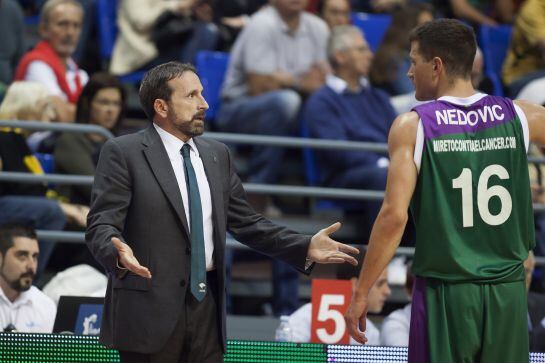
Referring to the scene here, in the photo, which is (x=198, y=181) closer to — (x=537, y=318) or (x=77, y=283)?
(x=77, y=283)

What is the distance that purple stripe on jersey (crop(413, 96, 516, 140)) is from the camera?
4.90 meters

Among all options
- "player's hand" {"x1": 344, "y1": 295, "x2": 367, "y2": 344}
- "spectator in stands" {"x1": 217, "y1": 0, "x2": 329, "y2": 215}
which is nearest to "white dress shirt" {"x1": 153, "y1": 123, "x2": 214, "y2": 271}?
"player's hand" {"x1": 344, "y1": 295, "x2": 367, "y2": 344}

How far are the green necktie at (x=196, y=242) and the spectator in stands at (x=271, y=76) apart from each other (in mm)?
4337

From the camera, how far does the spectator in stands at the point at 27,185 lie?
27.2 ft

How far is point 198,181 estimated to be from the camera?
5.15 metres

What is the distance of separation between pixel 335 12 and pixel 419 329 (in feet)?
20.3

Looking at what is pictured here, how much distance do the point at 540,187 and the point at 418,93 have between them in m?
4.49

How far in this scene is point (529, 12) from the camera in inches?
429

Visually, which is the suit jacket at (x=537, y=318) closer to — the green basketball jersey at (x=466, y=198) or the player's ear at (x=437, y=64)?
the green basketball jersey at (x=466, y=198)

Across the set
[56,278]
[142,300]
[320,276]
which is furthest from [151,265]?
[320,276]

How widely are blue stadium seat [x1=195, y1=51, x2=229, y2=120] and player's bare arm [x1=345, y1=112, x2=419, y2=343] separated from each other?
5.31 metres

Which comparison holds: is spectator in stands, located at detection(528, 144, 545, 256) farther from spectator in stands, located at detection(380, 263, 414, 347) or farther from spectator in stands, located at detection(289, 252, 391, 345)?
spectator in stands, located at detection(380, 263, 414, 347)

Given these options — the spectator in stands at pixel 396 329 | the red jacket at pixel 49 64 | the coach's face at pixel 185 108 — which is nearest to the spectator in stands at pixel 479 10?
the red jacket at pixel 49 64

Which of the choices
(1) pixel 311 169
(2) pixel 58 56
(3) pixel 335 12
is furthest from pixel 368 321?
(3) pixel 335 12
